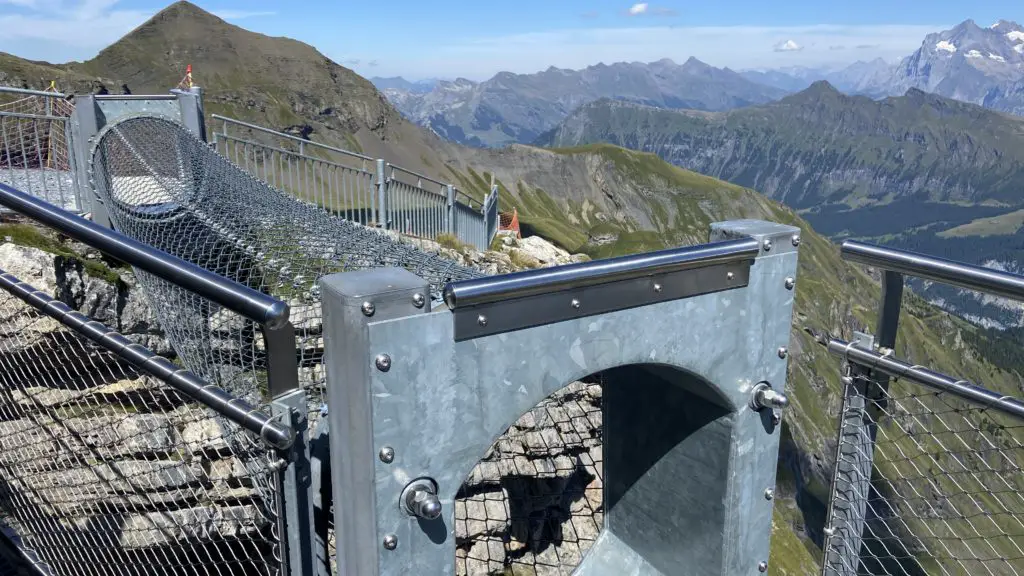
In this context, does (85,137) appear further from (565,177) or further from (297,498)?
(565,177)

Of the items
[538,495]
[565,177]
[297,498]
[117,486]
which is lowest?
[565,177]

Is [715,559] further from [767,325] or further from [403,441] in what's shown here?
[403,441]

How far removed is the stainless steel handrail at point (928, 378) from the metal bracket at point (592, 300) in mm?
740

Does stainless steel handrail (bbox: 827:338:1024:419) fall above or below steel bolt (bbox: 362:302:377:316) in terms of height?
below

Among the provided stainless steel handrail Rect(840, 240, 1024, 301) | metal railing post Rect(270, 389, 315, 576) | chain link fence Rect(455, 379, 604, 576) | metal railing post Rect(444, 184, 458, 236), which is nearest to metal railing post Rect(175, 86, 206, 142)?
metal railing post Rect(444, 184, 458, 236)

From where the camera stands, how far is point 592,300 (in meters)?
2.14

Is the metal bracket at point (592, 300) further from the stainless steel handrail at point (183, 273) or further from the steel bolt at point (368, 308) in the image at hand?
the stainless steel handrail at point (183, 273)

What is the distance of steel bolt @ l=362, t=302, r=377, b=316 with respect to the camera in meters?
1.72

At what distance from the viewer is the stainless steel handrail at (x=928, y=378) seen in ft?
8.01

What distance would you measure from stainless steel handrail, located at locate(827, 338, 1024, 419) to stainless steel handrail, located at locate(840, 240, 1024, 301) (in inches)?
13.5

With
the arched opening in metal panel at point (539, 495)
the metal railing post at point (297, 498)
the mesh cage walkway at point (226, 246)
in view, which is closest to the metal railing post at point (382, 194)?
the mesh cage walkway at point (226, 246)

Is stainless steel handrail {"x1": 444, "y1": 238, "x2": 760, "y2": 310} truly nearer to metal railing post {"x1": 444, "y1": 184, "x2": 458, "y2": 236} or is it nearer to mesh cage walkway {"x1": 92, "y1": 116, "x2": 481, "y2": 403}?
mesh cage walkway {"x1": 92, "y1": 116, "x2": 481, "y2": 403}

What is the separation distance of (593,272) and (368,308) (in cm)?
70

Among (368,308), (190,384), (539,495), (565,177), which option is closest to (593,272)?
(368,308)
